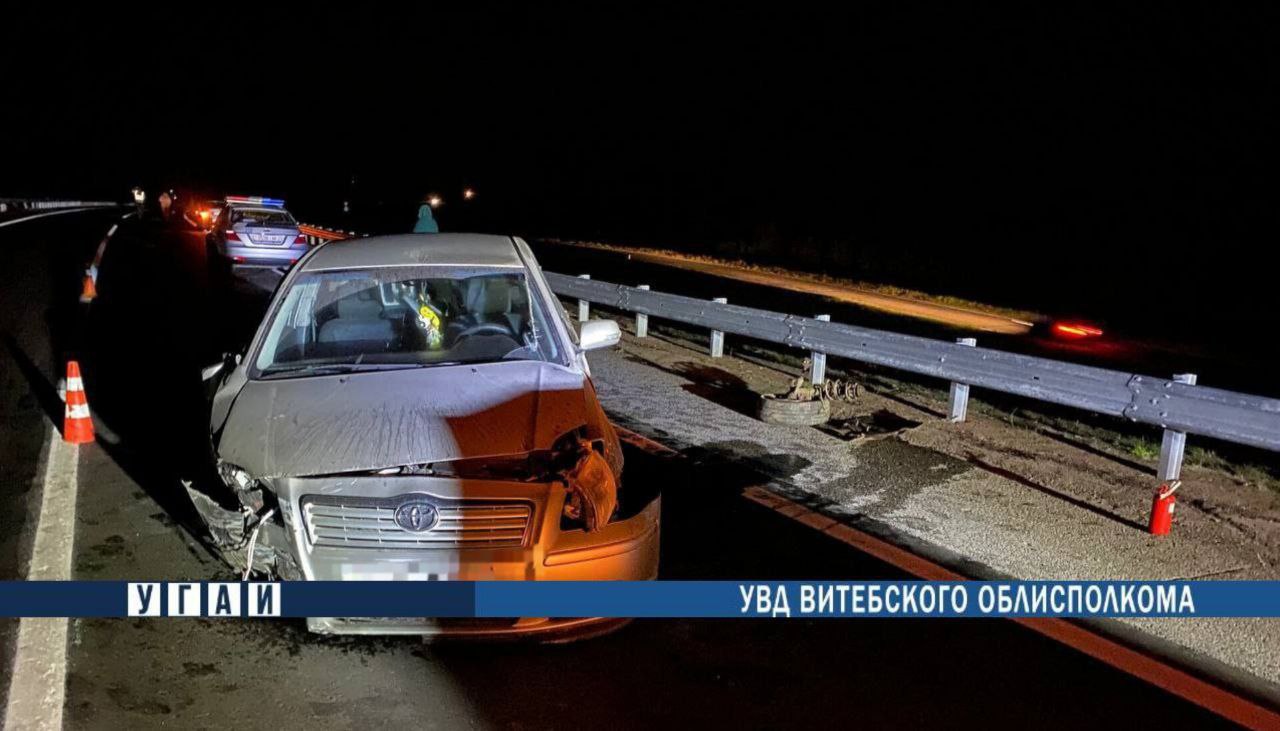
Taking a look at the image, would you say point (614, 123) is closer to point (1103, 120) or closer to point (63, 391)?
point (1103, 120)

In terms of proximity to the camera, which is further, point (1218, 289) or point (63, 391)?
point (1218, 289)

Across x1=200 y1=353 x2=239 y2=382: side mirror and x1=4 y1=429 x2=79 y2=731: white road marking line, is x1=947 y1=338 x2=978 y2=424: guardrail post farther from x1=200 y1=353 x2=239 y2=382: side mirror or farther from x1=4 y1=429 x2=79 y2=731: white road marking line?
x1=4 y1=429 x2=79 y2=731: white road marking line

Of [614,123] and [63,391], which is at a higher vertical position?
[614,123]

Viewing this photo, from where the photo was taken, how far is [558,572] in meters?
3.74

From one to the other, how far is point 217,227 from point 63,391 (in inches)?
419

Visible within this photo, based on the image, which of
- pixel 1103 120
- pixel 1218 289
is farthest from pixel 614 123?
pixel 1218 289

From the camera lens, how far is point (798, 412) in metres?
7.99

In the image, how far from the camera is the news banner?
3473 mm

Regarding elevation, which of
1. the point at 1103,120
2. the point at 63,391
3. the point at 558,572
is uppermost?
the point at 1103,120

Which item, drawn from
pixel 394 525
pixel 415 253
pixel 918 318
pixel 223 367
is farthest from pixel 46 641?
pixel 918 318

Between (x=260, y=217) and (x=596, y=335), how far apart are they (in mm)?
15033

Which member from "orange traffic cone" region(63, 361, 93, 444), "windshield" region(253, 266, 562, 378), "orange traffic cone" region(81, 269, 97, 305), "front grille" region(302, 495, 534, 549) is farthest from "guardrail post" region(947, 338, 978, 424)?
"orange traffic cone" region(81, 269, 97, 305)

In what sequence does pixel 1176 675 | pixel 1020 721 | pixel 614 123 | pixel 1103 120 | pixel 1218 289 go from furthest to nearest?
pixel 614 123 < pixel 1103 120 < pixel 1218 289 < pixel 1176 675 < pixel 1020 721

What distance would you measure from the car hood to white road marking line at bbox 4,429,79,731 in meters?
1.08
